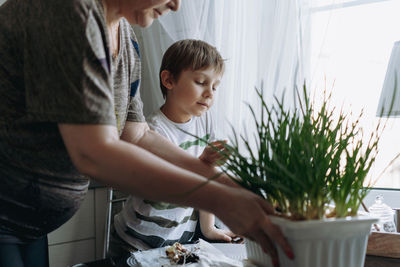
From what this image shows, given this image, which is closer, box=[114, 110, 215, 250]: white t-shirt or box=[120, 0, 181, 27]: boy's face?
box=[120, 0, 181, 27]: boy's face

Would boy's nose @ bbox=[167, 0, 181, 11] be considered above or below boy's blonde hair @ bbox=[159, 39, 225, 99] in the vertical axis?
above

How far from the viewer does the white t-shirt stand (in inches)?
55.0

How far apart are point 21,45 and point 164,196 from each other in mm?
341

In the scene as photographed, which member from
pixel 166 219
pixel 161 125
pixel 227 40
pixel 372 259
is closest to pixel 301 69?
pixel 227 40

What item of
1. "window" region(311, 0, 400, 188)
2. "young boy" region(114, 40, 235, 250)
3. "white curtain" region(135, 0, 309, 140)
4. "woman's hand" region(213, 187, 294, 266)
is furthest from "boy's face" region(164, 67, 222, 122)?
"woman's hand" region(213, 187, 294, 266)

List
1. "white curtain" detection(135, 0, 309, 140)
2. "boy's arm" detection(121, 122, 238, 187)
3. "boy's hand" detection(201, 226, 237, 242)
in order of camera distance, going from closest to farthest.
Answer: "boy's arm" detection(121, 122, 238, 187) < "boy's hand" detection(201, 226, 237, 242) < "white curtain" detection(135, 0, 309, 140)

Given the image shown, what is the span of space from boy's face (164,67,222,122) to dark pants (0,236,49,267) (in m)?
0.82

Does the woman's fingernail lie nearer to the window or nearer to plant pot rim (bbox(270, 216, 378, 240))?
plant pot rim (bbox(270, 216, 378, 240))

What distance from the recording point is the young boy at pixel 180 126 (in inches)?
55.2

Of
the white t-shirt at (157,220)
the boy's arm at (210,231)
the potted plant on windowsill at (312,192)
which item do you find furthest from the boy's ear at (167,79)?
the potted plant on windowsill at (312,192)

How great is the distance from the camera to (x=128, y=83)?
896 millimetres

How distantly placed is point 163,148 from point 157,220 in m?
0.53

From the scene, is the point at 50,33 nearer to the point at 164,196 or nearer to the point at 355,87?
the point at 164,196

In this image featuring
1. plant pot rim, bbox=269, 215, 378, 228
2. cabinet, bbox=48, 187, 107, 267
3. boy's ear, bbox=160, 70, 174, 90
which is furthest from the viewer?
cabinet, bbox=48, 187, 107, 267
